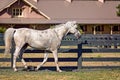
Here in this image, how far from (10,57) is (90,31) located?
3842cm

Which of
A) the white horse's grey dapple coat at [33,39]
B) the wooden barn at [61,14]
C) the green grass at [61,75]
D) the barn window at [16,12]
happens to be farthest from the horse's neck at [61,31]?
the barn window at [16,12]

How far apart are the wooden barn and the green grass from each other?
3486 cm

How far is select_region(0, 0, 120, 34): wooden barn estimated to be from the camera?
4978 cm

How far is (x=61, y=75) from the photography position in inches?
501

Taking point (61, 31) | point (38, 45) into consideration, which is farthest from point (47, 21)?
point (38, 45)

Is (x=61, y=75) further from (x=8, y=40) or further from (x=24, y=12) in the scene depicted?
(x=24, y=12)

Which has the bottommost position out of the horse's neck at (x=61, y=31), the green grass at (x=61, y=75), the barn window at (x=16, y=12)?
the green grass at (x=61, y=75)

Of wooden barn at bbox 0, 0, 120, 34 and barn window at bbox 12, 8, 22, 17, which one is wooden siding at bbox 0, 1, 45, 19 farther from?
barn window at bbox 12, 8, 22, 17

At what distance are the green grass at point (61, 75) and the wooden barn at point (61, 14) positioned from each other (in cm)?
3486

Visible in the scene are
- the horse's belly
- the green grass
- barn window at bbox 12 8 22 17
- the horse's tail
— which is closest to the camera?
the green grass

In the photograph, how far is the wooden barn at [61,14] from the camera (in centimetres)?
4978

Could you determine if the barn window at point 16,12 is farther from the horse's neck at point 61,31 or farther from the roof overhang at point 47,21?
the horse's neck at point 61,31

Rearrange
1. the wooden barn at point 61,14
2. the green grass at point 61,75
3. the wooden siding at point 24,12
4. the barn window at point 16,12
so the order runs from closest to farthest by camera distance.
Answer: the green grass at point 61,75, the wooden barn at point 61,14, the wooden siding at point 24,12, the barn window at point 16,12

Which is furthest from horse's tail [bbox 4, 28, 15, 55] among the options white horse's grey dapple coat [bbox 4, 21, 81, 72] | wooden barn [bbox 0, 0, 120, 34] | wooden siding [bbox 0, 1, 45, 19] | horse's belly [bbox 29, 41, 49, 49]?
wooden siding [bbox 0, 1, 45, 19]
